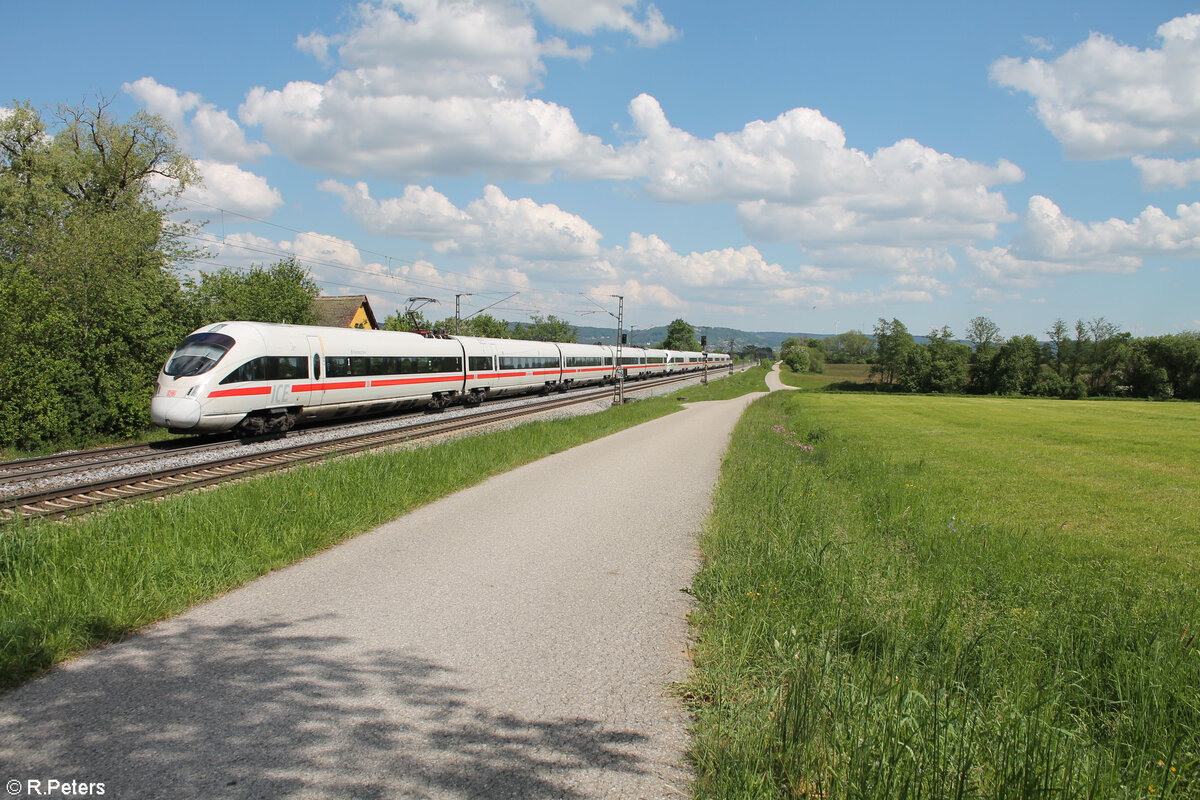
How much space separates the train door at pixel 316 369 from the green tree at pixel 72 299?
5613mm

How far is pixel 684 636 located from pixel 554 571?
198 cm

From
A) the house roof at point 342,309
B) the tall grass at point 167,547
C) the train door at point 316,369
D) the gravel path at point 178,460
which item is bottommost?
the gravel path at point 178,460

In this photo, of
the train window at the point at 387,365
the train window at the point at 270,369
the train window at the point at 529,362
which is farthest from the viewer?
the train window at the point at 529,362

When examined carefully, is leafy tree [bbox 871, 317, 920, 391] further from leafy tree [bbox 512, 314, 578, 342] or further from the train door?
the train door

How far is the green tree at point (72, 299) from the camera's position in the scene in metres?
18.6

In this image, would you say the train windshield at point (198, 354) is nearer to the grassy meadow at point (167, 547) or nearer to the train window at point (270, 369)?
the train window at point (270, 369)

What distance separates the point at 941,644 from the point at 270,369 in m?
19.0

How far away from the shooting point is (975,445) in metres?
23.0

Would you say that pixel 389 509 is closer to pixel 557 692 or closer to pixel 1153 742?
pixel 557 692

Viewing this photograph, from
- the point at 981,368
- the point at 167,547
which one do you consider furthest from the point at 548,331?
the point at 167,547

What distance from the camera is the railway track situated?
10641 millimetres

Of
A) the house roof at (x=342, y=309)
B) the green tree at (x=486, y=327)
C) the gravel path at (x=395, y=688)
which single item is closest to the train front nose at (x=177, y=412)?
the gravel path at (x=395, y=688)

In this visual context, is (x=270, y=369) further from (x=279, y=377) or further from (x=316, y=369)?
(x=316, y=369)

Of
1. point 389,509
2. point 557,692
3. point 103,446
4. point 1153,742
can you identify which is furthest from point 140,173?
point 1153,742
